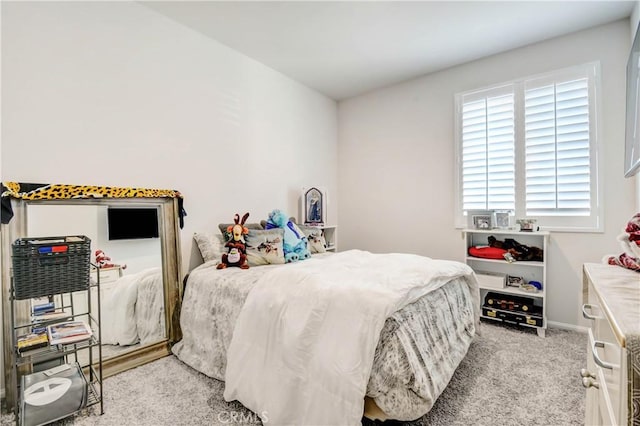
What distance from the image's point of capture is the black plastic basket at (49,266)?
151cm

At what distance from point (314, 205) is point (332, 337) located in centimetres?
251

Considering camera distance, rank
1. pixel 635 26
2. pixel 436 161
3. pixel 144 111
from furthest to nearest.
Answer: pixel 436 161
pixel 144 111
pixel 635 26

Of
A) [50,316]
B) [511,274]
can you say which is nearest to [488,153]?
[511,274]

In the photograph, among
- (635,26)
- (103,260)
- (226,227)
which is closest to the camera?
(103,260)

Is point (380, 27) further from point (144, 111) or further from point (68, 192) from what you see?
point (68, 192)

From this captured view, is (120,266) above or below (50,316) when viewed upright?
above

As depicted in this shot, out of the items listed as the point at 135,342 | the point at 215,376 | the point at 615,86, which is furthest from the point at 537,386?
the point at 135,342

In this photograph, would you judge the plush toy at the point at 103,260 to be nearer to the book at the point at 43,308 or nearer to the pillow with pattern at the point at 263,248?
the book at the point at 43,308

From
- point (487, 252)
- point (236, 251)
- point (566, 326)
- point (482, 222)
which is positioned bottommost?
point (566, 326)

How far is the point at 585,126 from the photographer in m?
2.74

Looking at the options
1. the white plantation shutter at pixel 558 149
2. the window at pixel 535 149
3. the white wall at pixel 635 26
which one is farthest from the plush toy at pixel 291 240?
the white wall at pixel 635 26

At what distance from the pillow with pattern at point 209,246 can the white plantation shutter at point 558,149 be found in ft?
9.84

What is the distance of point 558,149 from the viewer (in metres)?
2.86

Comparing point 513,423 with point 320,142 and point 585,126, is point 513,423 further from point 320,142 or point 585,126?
point 320,142
